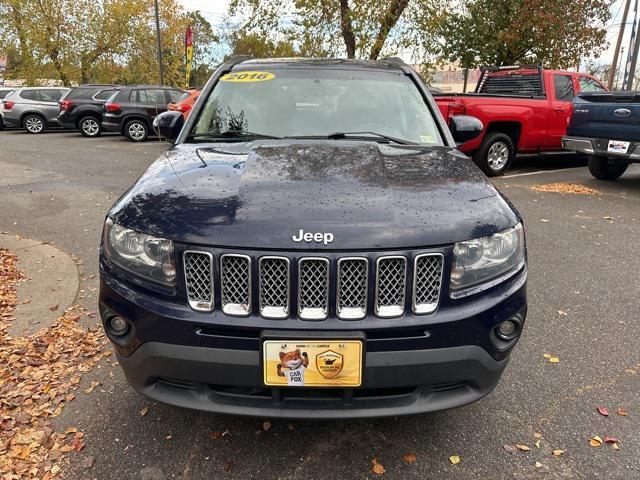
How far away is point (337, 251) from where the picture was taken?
1926mm

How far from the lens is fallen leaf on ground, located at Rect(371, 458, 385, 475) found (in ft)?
7.58

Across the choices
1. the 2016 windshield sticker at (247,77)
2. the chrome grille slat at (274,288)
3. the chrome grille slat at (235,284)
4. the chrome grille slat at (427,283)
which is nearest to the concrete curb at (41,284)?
the 2016 windshield sticker at (247,77)

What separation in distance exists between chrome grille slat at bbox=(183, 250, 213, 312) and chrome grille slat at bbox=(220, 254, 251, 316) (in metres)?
0.06

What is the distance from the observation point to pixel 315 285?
196 centimetres

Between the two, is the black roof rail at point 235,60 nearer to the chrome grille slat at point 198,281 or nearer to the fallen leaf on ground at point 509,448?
the chrome grille slat at point 198,281

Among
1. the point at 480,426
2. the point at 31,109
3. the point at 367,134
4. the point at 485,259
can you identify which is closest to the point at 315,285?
the point at 485,259

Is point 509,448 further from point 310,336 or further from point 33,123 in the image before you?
point 33,123

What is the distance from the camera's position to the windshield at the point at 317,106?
10.7ft

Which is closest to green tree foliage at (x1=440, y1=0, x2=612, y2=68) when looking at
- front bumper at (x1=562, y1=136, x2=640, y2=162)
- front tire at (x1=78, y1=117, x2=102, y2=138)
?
front bumper at (x1=562, y1=136, x2=640, y2=162)

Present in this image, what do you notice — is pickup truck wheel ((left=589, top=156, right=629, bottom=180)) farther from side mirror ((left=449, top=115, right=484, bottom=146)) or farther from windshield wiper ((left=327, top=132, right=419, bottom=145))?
windshield wiper ((left=327, top=132, right=419, bottom=145))

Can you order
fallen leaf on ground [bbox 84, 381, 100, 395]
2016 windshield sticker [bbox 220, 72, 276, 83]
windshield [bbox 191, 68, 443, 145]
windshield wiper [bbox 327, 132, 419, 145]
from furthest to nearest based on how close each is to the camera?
2016 windshield sticker [bbox 220, 72, 276, 83] < windshield [bbox 191, 68, 443, 145] < windshield wiper [bbox 327, 132, 419, 145] < fallen leaf on ground [bbox 84, 381, 100, 395]

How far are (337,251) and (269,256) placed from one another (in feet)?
0.85

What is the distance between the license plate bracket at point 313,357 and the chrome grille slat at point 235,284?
0.14m

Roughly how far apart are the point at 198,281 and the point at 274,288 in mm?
307
